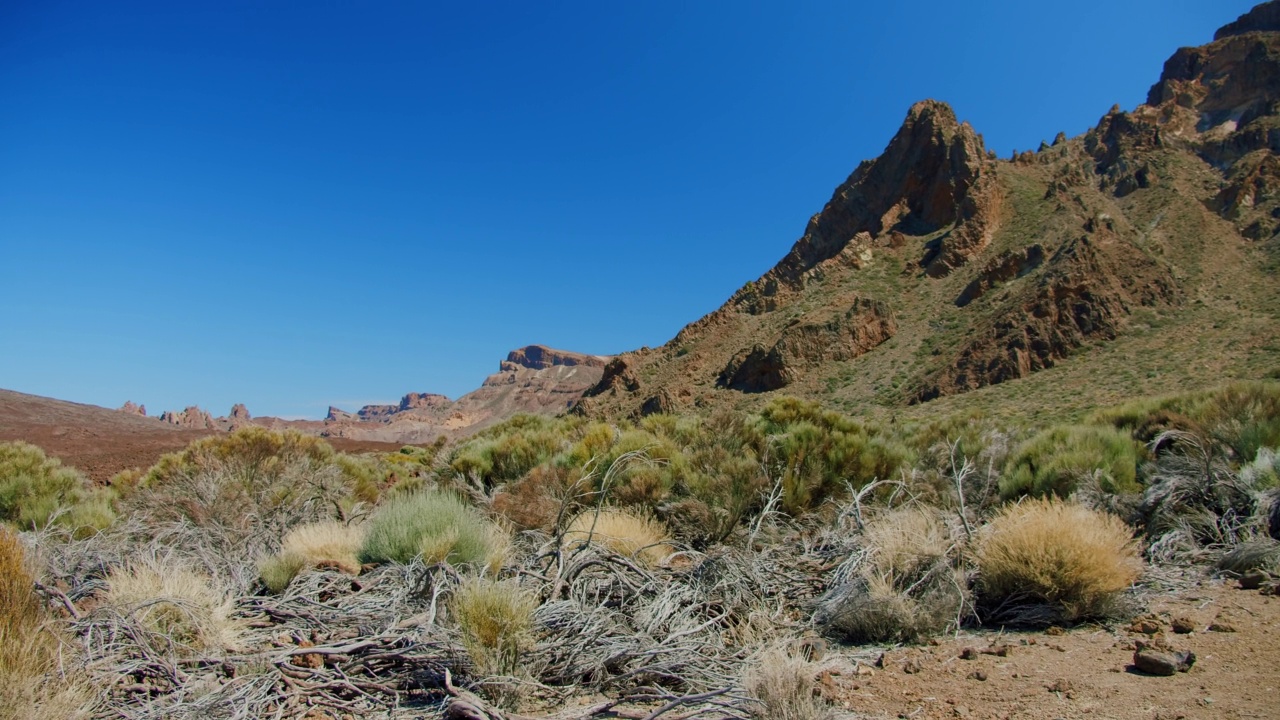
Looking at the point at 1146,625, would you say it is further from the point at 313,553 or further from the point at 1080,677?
the point at 313,553

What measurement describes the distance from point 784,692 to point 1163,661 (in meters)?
2.09

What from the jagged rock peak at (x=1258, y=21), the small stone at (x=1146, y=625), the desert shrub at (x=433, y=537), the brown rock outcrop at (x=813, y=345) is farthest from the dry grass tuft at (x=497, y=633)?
the jagged rock peak at (x=1258, y=21)

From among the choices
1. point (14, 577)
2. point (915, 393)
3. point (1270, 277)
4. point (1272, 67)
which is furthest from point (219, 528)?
point (1272, 67)

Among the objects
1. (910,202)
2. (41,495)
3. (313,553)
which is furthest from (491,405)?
(313,553)

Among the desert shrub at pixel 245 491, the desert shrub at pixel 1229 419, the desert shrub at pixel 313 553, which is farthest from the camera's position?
the desert shrub at pixel 1229 419

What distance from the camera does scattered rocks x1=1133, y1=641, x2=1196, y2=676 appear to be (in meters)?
3.33

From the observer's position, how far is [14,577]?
3053 millimetres

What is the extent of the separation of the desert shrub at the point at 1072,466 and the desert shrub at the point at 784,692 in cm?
496

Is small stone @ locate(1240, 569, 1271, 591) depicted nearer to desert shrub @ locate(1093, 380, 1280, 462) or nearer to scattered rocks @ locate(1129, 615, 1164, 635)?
scattered rocks @ locate(1129, 615, 1164, 635)

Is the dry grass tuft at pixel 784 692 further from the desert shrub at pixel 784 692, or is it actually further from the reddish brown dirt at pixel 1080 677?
the reddish brown dirt at pixel 1080 677

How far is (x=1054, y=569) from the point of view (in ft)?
14.4

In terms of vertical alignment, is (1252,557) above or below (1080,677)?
above

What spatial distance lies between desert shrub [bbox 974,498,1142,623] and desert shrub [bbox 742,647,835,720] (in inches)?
87.3

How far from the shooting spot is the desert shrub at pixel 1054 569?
168 inches
